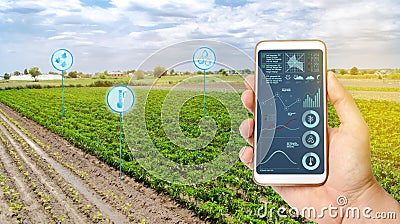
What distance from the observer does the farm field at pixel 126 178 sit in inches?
95.0

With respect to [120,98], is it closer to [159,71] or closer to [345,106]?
[159,71]

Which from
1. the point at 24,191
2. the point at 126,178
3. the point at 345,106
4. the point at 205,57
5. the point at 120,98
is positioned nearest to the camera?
the point at 345,106

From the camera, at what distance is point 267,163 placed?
39.0 inches

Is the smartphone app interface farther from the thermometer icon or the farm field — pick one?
the thermometer icon

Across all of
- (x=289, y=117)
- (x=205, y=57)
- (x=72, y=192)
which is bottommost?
(x=72, y=192)

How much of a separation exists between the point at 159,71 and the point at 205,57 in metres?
0.14

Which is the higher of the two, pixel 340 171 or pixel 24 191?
pixel 340 171

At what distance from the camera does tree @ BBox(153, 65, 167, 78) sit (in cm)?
127

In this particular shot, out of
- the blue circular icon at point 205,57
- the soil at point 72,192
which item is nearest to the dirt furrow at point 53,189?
the soil at point 72,192

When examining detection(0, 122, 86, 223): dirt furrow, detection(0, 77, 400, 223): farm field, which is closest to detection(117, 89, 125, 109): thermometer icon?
detection(0, 77, 400, 223): farm field

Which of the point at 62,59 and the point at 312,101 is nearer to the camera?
the point at 312,101

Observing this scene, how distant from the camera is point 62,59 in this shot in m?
3.22

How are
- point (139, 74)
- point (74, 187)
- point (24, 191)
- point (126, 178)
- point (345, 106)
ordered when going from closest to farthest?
point (345, 106)
point (139, 74)
point (24, 191)
point (74, 187)
point (126, 178)

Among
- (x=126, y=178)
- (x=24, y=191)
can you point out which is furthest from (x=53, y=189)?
(x=126, y=178)
